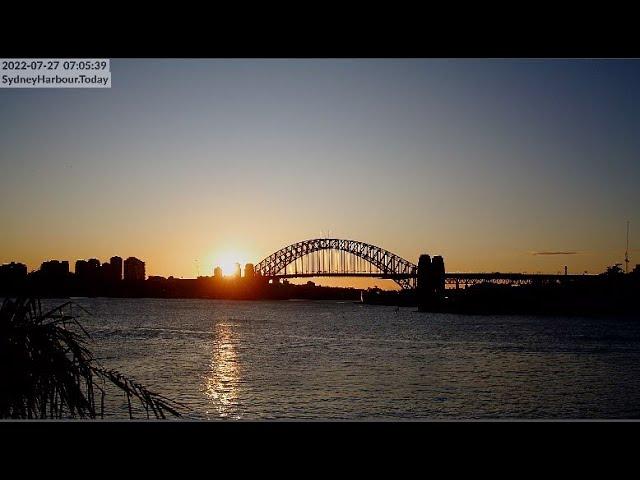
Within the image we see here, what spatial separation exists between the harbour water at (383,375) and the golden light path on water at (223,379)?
3 cm

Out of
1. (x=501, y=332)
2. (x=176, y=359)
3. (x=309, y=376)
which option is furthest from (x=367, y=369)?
(x=501, y=332)

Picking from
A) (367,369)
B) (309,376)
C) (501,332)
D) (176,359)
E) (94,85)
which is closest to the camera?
(94,85)

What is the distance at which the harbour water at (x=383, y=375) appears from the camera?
10.1 metres

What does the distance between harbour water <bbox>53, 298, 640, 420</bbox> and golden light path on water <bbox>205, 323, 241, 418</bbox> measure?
0.08ft

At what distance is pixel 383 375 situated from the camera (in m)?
14.0

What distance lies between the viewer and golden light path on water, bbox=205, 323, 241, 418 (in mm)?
10383

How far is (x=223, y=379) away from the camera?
13789 millimetres

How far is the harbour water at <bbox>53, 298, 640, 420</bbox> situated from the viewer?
10.1 metres

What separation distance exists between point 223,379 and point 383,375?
3337 millimetres
